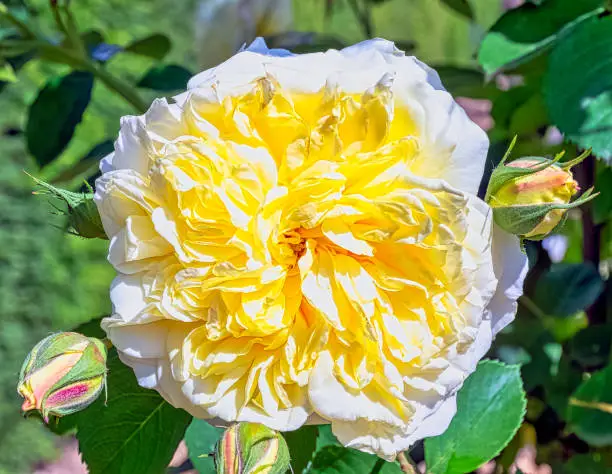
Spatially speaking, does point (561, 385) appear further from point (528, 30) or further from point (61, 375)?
point (61, 375)

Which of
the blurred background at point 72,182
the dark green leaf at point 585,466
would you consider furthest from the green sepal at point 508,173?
the blurred background at point 72,182

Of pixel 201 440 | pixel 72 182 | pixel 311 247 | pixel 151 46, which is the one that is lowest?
pixel 72 182

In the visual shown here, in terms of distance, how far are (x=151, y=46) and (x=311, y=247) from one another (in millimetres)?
557

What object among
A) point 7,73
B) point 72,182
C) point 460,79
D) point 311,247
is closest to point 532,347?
point 460,79

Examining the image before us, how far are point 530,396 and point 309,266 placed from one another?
54 centimetres

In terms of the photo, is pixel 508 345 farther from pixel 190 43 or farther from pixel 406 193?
pixel 190 43

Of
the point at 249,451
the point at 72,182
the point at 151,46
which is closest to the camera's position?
the point at 249,451

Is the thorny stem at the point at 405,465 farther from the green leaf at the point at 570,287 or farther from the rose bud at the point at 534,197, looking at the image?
the green leaf at the point at 570,287

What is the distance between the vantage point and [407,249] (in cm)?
30

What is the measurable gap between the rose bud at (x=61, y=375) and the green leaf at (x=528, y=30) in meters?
0.35

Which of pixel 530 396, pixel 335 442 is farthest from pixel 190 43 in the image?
pixel 335 442

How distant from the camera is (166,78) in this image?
2.32 feet

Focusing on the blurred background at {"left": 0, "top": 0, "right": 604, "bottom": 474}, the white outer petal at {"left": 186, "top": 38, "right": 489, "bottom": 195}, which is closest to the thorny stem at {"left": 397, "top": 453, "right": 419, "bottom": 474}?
the white outer petal at {"left": 186, "top": 38, "right": 489, "bottom": 195}

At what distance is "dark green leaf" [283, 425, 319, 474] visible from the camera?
1.23 ft
